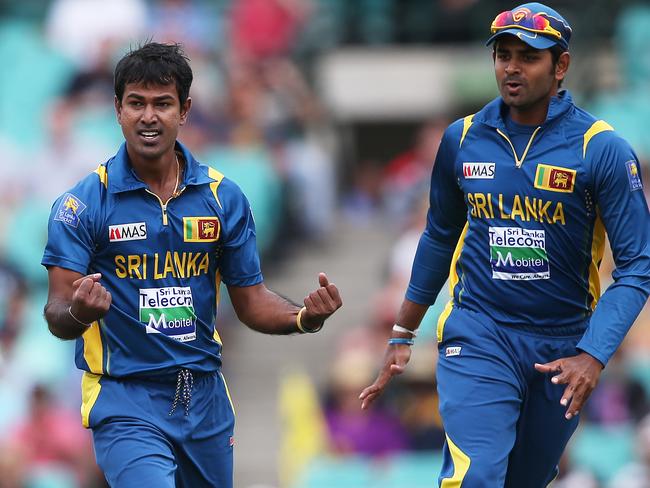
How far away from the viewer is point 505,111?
6723 mm

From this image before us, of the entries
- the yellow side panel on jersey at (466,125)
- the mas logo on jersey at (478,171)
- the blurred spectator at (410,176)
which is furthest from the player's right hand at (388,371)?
the blurred spectator at (410,176)

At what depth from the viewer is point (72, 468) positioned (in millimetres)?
11109

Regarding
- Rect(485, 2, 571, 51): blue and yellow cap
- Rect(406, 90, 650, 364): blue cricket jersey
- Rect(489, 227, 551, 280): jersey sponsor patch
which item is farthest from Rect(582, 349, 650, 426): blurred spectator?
Rect(485, 2, 571, 51): blue and yellow cap

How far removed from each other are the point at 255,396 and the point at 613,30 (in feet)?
20.2

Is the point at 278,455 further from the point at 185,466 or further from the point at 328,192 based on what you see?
the point at 185,466

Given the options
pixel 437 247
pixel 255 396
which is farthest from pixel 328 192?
pixel 437 247

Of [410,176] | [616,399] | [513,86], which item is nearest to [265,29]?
[410,176]

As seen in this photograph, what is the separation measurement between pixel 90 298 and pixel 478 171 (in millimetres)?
1850

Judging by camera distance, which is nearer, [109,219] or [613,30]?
[109,219]

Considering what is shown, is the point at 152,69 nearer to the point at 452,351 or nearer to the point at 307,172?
the point at 452,351

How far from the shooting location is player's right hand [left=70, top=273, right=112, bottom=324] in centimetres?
591

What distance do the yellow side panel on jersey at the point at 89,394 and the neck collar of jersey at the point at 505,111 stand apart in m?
2.05

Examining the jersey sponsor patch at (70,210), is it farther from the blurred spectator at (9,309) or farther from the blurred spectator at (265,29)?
the blurred spectator at (265,29)

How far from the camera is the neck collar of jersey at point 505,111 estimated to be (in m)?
6.57
